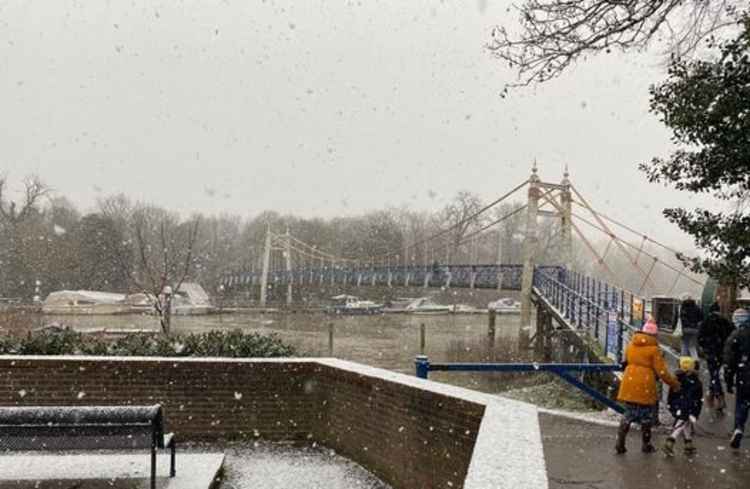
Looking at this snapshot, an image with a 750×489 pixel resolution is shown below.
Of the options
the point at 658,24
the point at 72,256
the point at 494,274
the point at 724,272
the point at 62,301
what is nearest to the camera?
the point at 658,24

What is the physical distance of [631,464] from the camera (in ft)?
19.3

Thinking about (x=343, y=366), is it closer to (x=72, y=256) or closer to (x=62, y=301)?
(x=62, y=301)

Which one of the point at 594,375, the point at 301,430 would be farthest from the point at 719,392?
the point at 594,375

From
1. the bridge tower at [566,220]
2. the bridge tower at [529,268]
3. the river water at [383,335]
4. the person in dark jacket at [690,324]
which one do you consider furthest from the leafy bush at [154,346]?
the bridge tower at [566,220]

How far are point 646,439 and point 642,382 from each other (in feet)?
1.75

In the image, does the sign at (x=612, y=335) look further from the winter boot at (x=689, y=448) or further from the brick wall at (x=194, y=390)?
the brick wall at (x=194, y=390)

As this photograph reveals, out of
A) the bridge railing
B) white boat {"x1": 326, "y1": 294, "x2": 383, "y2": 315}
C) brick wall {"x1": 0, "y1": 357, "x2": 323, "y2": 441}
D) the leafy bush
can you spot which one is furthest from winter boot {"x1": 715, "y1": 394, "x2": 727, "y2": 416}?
white boat {"x1": 326, "y1": 294, "x2": 383, "y2": 315}

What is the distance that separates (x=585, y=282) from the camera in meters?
21.5

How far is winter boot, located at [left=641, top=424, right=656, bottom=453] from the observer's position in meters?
6.19

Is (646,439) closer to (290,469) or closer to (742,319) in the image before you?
(742,319)

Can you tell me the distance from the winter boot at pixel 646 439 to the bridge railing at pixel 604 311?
5.02 metres

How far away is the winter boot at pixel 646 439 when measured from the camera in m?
6.19

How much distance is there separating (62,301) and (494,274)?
105ft

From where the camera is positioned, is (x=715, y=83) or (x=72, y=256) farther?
(x=72, y=256)
